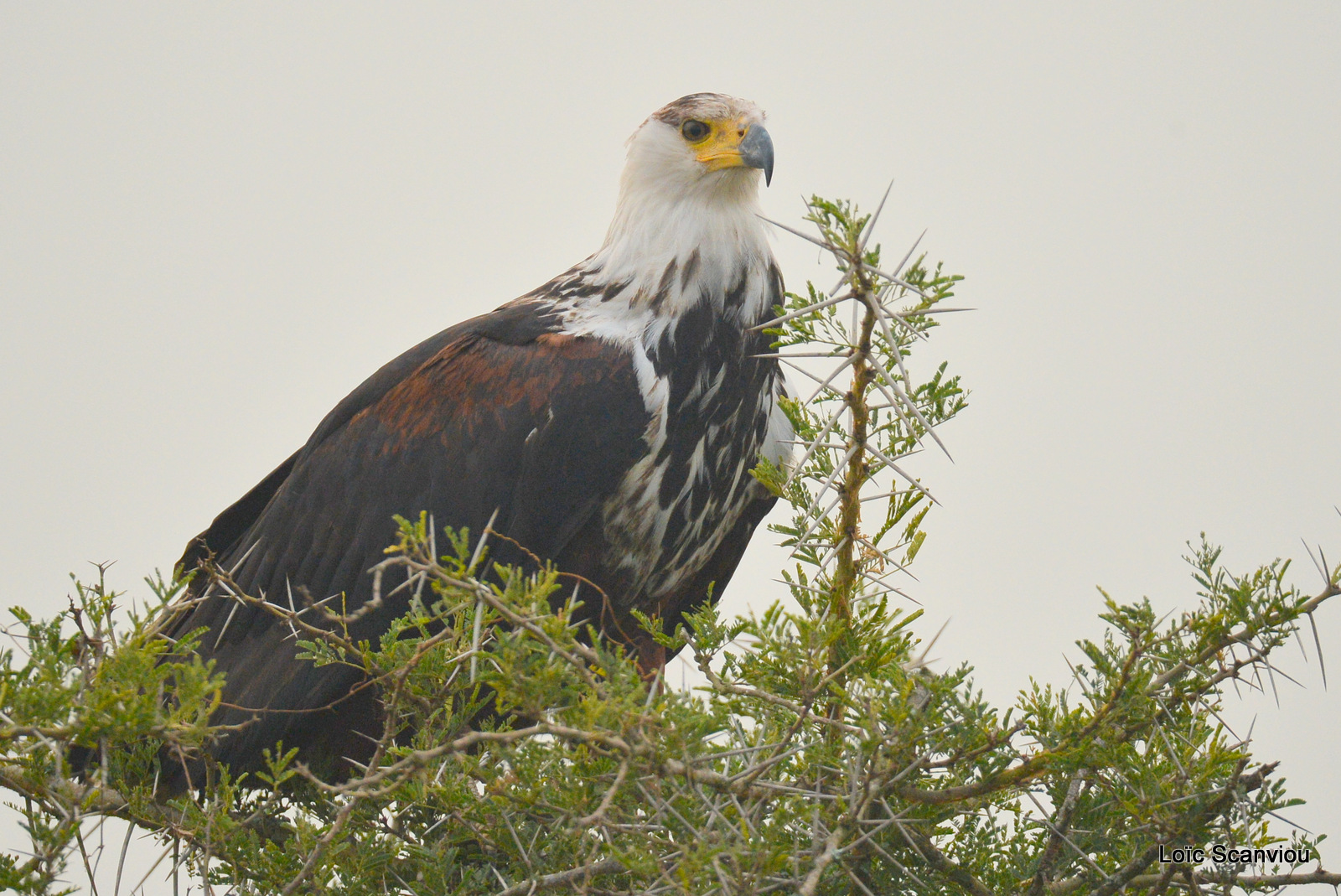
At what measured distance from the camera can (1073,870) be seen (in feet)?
9.01

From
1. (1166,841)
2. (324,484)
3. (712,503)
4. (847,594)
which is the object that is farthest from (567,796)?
(324,484)

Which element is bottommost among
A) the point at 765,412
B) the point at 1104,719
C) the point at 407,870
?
the point at 407,870

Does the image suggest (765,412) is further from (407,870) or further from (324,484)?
→ (407,870)

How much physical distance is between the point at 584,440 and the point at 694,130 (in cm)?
129

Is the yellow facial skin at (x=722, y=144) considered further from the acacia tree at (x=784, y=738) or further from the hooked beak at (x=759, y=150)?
the acacia tree at (x=784, y=738)

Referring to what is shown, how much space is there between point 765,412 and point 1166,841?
2219 mm

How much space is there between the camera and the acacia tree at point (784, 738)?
2.01m

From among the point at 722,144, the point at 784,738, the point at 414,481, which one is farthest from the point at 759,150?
the point at 784,738

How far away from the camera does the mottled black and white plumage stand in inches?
155

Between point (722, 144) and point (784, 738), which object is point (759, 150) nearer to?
point (722, 144)

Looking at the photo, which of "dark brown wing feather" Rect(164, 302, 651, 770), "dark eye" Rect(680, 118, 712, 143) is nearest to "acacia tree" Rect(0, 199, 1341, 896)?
"dark brown wing feather" Rect(164, 302, 651, 770)

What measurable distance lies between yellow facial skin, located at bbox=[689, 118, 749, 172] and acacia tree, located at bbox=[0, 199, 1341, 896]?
1.73 meters

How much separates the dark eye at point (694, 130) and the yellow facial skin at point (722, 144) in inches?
0.5

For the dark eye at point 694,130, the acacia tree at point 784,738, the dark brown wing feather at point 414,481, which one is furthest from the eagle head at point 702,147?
the acacia tree at point 784,738
